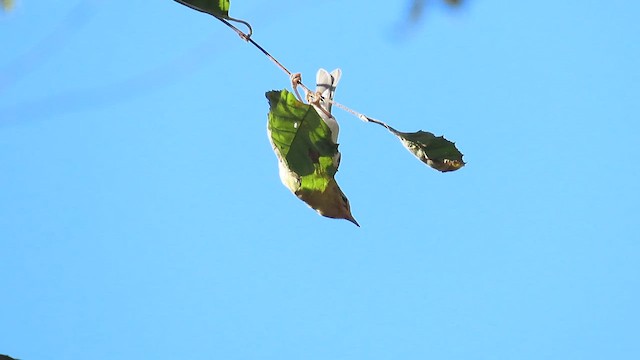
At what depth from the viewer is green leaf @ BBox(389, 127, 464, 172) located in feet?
2.36

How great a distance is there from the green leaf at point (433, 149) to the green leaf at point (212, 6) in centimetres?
18

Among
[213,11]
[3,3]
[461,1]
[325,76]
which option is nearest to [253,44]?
[213,11]

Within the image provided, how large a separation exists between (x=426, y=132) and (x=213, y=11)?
22 centimetres

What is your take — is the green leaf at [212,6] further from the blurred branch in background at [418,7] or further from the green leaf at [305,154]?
the blurred branch in background at [418,7]

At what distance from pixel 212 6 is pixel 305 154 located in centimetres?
15

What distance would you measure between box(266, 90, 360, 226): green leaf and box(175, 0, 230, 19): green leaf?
3.1 inches

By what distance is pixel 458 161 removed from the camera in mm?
727

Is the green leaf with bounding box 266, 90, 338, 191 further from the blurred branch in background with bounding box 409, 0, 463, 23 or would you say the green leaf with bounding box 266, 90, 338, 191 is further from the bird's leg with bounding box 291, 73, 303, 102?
the blurred branch in background with bounding box 409, 0, 463, 23

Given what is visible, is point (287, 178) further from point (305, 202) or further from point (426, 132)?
point (426, 132)

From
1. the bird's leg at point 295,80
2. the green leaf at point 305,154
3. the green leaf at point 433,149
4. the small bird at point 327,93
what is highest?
the small bird at point 327,93

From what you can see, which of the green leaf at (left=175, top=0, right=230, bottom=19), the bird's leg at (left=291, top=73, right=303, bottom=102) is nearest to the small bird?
the bird's leg at (left=291, top=73, right=303, bottom=102)

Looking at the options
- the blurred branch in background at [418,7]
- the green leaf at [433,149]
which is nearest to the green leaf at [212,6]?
the green leaf at [433,149]

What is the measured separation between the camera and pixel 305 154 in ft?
2.30

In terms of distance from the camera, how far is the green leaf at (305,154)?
688 mm
